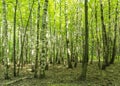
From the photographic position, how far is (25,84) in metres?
12.5

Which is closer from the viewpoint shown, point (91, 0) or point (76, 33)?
point (76, 33)

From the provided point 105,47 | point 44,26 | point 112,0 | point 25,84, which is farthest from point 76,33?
point 25,84

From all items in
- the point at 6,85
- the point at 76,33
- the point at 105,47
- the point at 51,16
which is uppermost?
the point at 51,16

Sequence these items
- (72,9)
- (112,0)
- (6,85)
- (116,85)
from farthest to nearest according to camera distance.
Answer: (72,9) → (112,0) → (6,85) → (116,85)

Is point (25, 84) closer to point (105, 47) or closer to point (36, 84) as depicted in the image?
point (36, 84)

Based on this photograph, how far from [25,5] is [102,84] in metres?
18.8

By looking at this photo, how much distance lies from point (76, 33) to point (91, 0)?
5130mm

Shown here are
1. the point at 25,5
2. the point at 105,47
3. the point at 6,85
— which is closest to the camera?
the point at 6,85

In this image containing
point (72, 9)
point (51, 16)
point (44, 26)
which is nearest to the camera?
point (44, 26)

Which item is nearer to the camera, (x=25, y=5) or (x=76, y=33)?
(x=76, y=33)

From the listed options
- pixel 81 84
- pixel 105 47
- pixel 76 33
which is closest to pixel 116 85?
pixel 81 84

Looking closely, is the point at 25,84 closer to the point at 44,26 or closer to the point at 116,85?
the point at 44,26

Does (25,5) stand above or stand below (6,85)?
above

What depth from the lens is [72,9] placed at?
30203 millimetres
